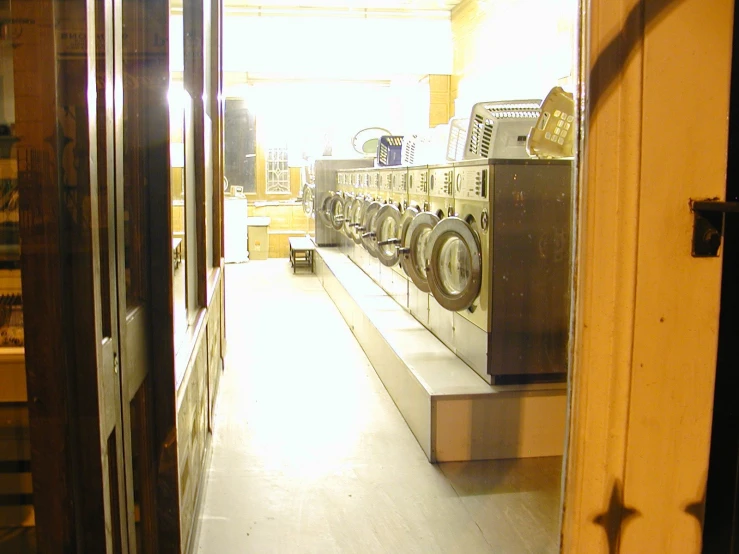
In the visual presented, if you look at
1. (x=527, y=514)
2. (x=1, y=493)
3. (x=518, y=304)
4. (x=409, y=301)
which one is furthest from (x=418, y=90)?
(x=1, y=493)

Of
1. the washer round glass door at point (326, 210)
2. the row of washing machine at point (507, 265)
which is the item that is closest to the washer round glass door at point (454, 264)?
the row of washing machine at point (507, 265)

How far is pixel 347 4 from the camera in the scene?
9.45 m

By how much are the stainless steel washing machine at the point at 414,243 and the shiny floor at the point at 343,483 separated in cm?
59

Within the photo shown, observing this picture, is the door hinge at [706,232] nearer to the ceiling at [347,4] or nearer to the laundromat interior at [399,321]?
the laundromat interior at [399,321]

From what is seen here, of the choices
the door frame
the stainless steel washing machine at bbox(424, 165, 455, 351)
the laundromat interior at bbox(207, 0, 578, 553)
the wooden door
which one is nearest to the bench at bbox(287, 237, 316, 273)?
the laundromat interior at bbox(207, 0, 578, 553)

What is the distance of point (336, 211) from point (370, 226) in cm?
285

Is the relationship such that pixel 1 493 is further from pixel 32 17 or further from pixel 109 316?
pixel 32 17

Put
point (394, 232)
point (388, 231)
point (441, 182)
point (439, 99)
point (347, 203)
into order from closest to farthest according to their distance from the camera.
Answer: point (441, 182)
point (394, 232)
point (388, 231)
point (347, 203)
point (439, 99)

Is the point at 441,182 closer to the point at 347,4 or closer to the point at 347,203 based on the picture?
the point at 347,203

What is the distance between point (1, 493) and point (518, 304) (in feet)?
7.93

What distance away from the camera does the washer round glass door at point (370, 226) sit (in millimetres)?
6271

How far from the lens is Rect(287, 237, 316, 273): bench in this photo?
9.96 m

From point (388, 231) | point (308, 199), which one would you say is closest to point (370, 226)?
point (388, 231)

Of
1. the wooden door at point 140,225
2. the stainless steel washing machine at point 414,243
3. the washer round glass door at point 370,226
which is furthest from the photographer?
the washer round glass door at point 370,226
